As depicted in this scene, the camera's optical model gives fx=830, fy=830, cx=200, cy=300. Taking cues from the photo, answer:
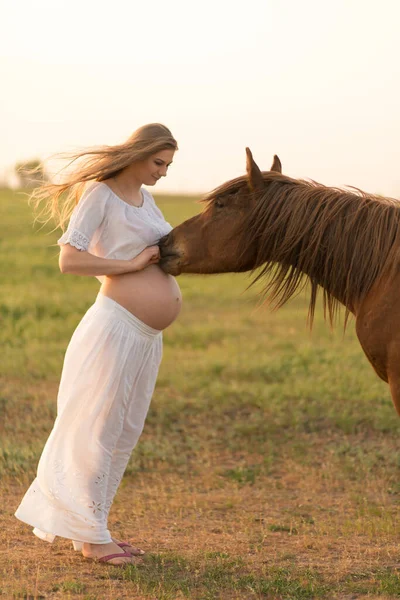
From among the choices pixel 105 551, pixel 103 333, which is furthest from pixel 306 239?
pixel 105 551

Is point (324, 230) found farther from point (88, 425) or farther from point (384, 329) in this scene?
point (88, 425)

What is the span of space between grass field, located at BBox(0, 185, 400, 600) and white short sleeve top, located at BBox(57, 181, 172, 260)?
3.11 feet

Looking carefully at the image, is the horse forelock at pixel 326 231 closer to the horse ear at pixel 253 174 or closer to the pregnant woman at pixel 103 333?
the horse ear at pixel 253 174

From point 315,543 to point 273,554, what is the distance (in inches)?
14.2

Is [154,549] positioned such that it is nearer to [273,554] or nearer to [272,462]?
[273,554]

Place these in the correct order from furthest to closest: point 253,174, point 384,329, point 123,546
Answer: point 123,546 → point 253,174 → point 384,329

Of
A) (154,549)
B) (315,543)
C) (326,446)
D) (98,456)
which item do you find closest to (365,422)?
(326,446)

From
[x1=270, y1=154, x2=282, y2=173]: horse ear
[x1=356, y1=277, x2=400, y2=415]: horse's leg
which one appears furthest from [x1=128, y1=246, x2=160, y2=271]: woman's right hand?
[x1=356, y1=277, x2=400, y2=415]: horse's leg

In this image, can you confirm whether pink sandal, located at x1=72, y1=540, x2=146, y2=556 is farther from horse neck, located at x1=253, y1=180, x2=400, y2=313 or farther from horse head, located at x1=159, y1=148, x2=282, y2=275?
horse neck, located at x1=253, y1=180, x2=400, y2=313

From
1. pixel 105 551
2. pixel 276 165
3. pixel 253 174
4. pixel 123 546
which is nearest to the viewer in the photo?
pixel 253 174

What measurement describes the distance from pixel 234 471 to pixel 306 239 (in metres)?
3.00

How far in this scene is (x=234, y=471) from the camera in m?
6.81

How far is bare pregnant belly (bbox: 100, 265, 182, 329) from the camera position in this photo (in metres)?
4.37

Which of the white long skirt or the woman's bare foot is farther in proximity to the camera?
the woman's bare foot
